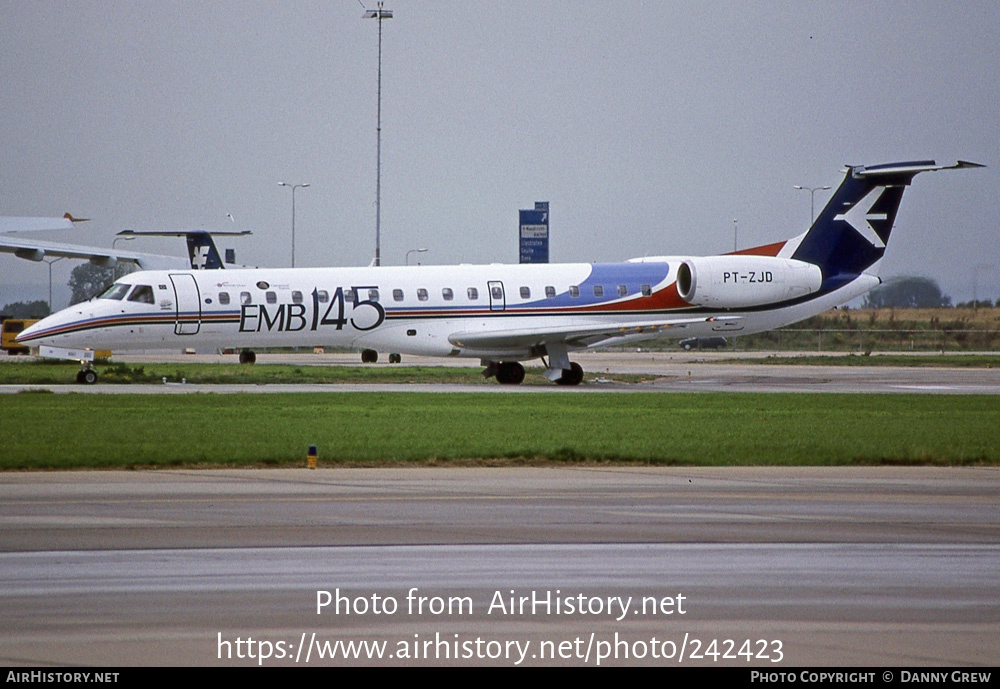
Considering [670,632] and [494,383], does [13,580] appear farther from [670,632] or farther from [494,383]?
[494,383]

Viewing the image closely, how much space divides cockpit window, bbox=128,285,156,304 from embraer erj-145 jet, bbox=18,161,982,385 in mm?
27

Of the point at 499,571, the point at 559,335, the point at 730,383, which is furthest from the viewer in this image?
the point at 730,383

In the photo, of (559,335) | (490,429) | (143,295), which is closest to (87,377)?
(143,295)

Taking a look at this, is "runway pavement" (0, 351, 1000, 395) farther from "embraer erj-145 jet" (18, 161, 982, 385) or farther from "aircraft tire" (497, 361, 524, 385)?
"embraer erj-145 jet" (18, 161, 982, 385)

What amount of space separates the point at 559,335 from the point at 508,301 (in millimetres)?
2176

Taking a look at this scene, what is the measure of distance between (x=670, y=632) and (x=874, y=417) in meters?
17.0

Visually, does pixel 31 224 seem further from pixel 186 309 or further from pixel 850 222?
pixel 850 222

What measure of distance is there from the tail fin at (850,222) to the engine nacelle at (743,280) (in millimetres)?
588

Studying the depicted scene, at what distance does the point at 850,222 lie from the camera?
37.3 meters

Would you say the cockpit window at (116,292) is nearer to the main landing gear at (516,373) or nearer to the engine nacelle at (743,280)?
the main landing gear at (516,373)

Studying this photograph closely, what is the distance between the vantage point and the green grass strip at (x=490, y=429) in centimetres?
1742

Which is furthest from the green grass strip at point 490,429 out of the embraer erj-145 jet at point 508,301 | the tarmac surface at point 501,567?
the embraer erj-145 jet at point 508,301

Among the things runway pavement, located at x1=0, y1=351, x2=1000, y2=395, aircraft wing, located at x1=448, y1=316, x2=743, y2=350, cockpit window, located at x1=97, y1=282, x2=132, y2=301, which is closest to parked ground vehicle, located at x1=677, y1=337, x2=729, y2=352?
runway pavement, located at x1=0, y1=351, x2=1000, y2=395

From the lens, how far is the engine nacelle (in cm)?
3550
